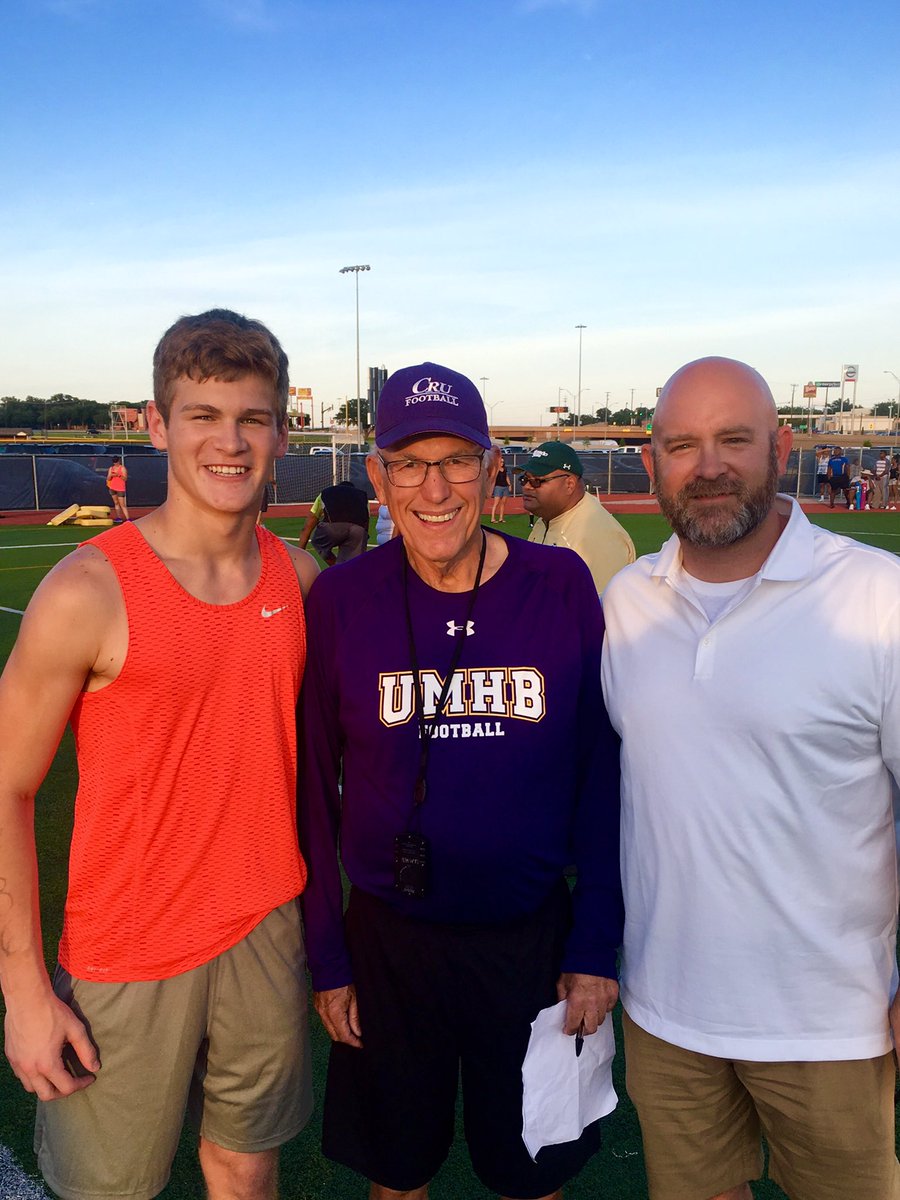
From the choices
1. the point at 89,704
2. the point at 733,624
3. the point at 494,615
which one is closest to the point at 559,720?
the point at 494,615

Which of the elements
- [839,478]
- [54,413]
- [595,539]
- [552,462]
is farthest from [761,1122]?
[54,413]

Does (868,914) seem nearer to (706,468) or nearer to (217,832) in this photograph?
(706,468)

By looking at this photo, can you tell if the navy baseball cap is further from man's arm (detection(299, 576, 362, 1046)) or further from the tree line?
the tree line

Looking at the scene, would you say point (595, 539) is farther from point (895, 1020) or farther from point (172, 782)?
point (172, 782)

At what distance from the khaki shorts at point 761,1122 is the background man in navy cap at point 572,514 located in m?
3.36

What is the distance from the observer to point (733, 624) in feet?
6.78

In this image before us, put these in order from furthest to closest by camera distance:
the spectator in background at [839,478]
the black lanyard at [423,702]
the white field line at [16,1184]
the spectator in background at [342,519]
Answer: the spectator in background at [839,478]
the spectator in background at [342,519]
the white field line at [16,1184]
the black lanyard at [423,702]

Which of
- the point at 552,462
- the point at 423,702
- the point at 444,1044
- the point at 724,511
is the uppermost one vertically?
the point at 552,462

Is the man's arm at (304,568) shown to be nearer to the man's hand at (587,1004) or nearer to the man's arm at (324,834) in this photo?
the man's arm at (324,834)

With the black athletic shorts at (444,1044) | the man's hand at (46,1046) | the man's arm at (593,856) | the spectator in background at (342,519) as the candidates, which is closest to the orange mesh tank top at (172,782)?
the man's hand at (46,1046)

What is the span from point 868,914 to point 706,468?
1087mm

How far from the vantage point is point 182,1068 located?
7.09 feet

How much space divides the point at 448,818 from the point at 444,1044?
61cm

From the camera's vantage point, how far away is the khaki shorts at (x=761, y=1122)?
2059 millimetres
